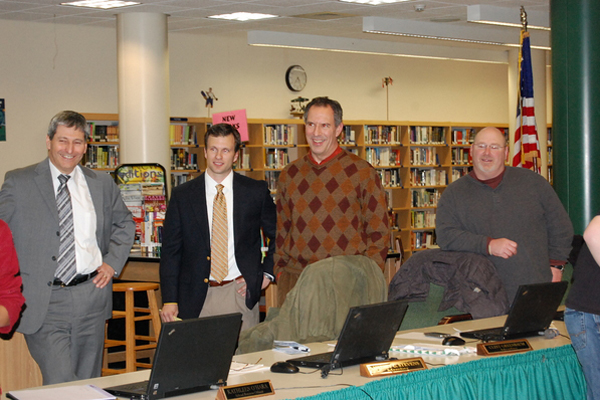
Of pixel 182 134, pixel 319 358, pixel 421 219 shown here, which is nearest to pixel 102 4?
pixel 182 134

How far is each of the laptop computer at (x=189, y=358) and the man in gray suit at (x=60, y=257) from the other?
1.14 meters

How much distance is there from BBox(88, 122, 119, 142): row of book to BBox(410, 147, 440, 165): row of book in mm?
5005

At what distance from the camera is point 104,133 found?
9422mm

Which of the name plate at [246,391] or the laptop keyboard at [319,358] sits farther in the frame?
the laptop keyboard at [319,358]

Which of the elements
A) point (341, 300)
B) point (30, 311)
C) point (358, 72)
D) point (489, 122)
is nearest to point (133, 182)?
point (30, 311)

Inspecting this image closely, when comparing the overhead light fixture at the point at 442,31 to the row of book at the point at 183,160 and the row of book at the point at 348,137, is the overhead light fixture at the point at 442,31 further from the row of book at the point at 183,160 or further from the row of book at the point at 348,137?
the row of book at the point at 183,160

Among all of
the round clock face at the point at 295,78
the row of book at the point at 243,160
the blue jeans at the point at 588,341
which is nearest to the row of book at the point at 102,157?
the row of book at the point at 243,160

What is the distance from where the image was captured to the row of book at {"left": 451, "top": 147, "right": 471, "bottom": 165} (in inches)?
506

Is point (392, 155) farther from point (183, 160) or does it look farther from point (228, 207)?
point (228, 207)

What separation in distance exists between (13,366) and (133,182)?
3.29 meters

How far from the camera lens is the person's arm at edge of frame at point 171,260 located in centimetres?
369

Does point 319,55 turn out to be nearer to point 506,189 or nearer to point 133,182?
point 133,182

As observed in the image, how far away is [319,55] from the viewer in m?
11.4

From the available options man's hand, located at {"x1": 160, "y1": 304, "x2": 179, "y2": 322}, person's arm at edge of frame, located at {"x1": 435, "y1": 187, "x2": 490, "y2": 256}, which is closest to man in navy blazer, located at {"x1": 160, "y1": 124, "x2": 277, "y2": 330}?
man's hand, located at {"x1": 160, "y1": 304, "x2": 179, "y2": 322}
